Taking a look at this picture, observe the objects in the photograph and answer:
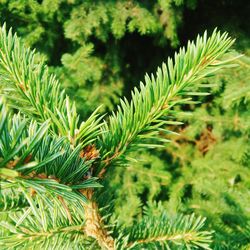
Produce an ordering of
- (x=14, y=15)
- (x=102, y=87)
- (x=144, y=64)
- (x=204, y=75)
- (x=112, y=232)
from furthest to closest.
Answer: (x=144, y=64), (x=102, y=87), (x=14, y=15), (x=112, y=232), (x=204, y=75)

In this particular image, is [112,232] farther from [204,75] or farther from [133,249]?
[204,75]

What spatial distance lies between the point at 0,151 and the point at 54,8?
1509 millimetres

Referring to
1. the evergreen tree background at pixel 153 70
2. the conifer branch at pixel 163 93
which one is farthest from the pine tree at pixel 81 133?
the evergreen tree background at pixel 153 70

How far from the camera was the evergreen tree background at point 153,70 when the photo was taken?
1.73m

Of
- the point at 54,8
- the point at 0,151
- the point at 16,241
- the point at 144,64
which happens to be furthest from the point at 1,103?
the point at 144,64

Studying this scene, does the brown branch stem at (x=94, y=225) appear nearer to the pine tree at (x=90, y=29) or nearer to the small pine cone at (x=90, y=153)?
the small pine cone at (x=90, y=153)

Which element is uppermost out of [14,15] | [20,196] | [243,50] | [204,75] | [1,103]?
[243,50]

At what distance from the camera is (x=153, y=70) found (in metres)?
2.35

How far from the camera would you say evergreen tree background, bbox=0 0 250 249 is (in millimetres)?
1732

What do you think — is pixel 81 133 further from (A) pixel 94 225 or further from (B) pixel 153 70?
(B) pixel 153 70

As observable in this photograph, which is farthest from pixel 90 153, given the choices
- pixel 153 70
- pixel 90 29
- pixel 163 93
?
pixel 153 70

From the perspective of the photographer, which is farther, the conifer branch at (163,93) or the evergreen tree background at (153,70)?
the evergreen tree background at (153,70)

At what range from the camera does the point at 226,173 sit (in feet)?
6.67

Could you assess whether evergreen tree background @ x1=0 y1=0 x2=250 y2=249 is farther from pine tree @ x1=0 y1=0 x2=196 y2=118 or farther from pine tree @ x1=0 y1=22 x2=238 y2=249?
pine tree @ x1=0 y1=22 x2=238 y2=249
